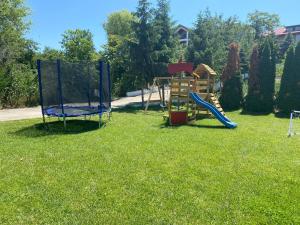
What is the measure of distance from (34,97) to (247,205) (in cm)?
1547

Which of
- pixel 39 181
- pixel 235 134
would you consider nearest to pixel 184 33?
pixel 235 134

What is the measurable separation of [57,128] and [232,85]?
1012cm

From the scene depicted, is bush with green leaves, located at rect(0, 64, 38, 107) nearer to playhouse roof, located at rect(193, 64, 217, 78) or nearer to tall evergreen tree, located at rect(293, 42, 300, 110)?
playhouse roof, located at rect(193, 64, 217, 78)

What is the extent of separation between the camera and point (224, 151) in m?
6.86

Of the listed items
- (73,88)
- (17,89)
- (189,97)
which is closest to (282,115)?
(189,97)

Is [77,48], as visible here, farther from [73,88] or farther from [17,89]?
[73,88]

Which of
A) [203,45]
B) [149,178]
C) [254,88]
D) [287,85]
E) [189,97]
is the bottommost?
[149,178]

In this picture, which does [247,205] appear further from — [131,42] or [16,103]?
[16,103]

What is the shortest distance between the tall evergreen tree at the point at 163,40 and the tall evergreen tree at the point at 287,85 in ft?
19.8

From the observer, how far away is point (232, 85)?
1609cm

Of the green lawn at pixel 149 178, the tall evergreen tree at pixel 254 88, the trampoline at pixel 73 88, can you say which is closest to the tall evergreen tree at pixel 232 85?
the tall evergreen tree at pixel 254 88

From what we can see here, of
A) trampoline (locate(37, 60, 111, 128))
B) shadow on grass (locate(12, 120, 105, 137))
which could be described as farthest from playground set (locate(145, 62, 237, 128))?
shadow on grass (locate(12, 120, 105, 137))

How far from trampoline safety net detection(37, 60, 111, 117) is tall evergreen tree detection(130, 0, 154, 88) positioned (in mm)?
5693

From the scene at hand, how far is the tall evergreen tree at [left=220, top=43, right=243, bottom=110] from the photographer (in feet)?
52.3
